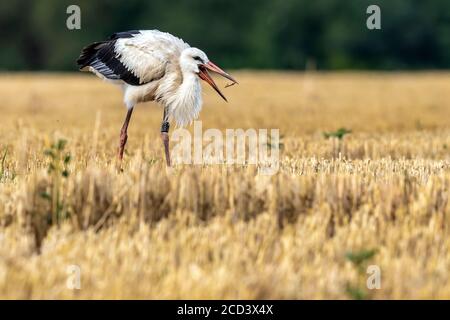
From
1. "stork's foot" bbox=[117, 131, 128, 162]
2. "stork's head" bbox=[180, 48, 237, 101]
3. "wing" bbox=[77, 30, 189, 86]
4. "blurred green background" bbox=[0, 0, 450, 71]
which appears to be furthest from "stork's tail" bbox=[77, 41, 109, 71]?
"blurred green background" bbox=[0, 0, 450, 71]

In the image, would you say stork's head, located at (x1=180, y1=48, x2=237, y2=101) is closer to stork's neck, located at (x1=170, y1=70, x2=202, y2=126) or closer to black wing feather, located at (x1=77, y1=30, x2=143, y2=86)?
stork's neck, located at (x1=170, y1=70, x2=202, y2=126)

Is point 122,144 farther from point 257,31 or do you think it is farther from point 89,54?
point 257,31

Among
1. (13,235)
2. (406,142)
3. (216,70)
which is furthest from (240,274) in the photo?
(406,142)

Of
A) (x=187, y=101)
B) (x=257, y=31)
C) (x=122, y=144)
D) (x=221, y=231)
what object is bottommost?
(x=221, y=231)

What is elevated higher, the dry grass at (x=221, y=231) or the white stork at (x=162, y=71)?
the white stork at (x=162, y=71)

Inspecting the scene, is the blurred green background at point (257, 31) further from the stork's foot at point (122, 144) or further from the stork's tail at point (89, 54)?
the stork's foot at point (122, 144)

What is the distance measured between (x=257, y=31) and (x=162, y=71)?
51.7 m

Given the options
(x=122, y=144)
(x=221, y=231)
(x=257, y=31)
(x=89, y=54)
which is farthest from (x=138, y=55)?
(x=257, y=31)

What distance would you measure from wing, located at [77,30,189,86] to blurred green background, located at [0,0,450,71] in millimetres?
46336

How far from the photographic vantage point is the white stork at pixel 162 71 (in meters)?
10.2

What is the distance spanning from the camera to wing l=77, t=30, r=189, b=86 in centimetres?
1036

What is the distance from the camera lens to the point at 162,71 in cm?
1047

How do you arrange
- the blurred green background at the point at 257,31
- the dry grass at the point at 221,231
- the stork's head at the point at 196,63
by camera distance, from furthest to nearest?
the blurred green background at the point at 257,31
the stork's head at the point at 196,63
the dry grass at the point at 221,231

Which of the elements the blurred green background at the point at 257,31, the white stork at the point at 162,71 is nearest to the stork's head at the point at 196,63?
the white stork at the point at 162,71
